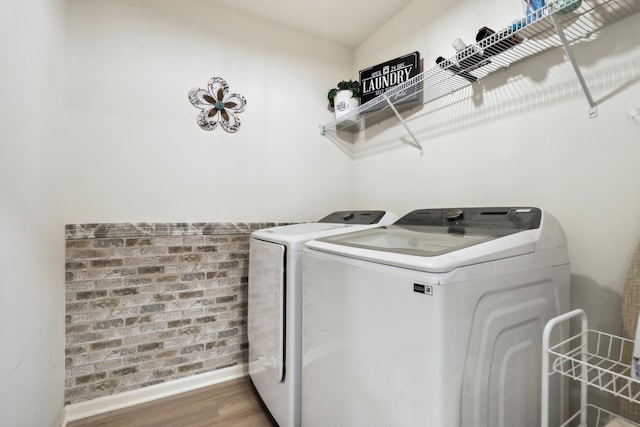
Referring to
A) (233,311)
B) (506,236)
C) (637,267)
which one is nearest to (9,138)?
(233,311)

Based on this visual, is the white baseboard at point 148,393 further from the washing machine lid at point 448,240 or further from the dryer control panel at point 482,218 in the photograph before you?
the dryer control panel at point 482,218

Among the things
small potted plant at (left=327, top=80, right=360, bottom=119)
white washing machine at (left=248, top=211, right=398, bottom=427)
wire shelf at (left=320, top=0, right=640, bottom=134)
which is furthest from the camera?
small potted plant at (left=327, top=80, right=360, bottom=119)

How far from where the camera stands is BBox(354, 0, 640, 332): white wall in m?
1.09

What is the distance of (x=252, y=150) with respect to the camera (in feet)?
7.25

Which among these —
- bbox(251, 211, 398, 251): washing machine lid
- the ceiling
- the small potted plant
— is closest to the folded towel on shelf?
bbox(251, 211, 398, 251): washing machine lid

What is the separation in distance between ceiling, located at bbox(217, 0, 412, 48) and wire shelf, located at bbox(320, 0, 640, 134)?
764mm

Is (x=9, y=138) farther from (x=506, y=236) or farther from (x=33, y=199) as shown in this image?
(x=506, y=236)

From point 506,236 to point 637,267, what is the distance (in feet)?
1.58

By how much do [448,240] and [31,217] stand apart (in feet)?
5.57

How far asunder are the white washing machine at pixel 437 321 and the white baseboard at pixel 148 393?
1033 mm

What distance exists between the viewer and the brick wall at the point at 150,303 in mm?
1681

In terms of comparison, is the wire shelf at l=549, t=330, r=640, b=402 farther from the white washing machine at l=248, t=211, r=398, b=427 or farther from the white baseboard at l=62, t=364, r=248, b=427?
the white baseboard at l=62, t=364, r=248, b=427

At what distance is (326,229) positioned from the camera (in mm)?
1656

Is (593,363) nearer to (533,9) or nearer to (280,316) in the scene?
(280,316)
